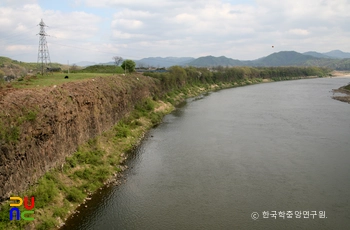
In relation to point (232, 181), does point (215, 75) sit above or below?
above

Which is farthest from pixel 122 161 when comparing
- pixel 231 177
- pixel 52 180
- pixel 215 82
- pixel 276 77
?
pixel 276 77

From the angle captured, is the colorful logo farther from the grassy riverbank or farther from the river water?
the river water

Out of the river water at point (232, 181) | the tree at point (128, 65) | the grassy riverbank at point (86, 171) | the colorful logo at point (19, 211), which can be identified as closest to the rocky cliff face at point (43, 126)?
the colorful logo at point (19, 211)

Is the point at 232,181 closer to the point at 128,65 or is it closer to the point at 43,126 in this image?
the point at 43,126

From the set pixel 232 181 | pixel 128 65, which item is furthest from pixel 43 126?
pixel 128 65

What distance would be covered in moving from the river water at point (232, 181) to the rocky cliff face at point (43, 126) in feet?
10.7

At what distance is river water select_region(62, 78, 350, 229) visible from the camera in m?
13.6

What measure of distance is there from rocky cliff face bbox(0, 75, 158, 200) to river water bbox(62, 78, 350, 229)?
3.25 meters

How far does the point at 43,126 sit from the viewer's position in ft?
49.5

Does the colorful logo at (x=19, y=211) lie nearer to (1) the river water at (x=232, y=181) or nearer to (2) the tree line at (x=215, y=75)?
(1) the river water at (x=232, y=181)

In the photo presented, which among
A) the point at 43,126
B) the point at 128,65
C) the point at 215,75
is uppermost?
the point at 128,65

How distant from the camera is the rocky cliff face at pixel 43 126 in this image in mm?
12578

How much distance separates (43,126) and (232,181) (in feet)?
36.9

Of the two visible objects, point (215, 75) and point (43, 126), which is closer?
point (43, 126)
